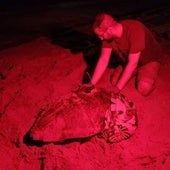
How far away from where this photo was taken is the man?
8.97 ft

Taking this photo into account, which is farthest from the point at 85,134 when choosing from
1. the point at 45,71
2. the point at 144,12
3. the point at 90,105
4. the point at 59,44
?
the point at 144,12

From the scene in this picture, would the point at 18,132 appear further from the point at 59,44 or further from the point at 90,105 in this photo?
the point at 59,44

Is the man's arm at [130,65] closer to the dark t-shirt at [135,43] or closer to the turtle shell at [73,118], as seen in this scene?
the dark t-shirt at [135,43]

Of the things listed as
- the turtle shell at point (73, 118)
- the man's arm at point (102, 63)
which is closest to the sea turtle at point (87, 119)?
the turtle shell at point (73, 118)

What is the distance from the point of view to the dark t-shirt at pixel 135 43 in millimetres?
2838

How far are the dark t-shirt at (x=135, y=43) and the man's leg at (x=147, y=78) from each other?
7 centimetres

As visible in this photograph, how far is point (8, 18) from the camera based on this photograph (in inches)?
282

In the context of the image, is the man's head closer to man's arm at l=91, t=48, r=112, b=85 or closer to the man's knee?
man's arm at l=91, t=48, r=112, b=85

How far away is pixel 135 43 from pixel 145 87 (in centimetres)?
60

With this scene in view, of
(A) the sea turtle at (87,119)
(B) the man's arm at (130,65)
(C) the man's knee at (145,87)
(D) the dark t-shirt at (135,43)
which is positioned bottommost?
(A) the sea turtle at (87,119)

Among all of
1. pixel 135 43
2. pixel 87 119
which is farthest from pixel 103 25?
pixel 87 119

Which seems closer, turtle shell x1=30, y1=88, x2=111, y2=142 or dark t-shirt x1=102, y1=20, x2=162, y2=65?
turtle shell x1=30, y1=88, x2=111, y2=142

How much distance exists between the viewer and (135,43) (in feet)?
9.28

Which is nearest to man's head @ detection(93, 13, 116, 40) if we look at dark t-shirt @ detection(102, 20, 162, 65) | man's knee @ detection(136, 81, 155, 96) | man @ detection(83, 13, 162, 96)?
man @ detection(83, 13, 162, 96)
